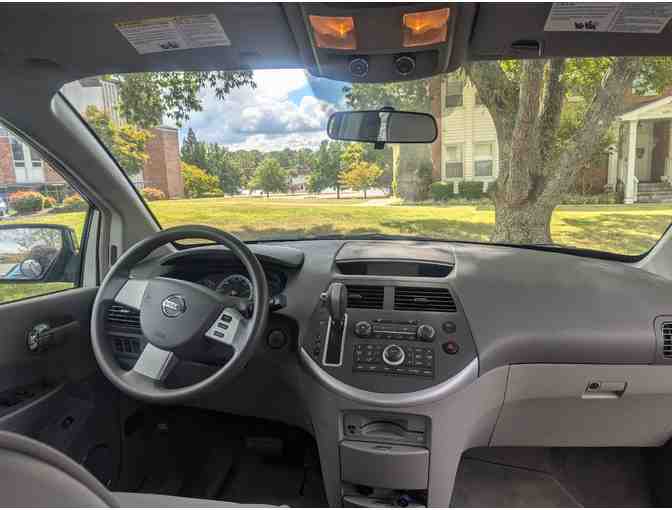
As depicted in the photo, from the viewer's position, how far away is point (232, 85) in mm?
2686

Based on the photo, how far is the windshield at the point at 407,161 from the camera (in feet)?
8.18

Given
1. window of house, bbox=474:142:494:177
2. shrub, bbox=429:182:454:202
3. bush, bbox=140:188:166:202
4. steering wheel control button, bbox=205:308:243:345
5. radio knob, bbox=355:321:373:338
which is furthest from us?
window of house, bbox=474:142:494:177

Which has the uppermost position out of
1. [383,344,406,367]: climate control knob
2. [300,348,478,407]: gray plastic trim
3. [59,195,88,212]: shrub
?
[59,195,88,212]: shrub

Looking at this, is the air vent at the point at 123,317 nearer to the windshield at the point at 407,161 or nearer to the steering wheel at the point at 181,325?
the steering wheel at the point at 181,325

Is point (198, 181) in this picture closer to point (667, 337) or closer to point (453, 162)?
point (453, 162)

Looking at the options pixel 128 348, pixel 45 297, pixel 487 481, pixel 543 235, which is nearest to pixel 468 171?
pixel 543 235

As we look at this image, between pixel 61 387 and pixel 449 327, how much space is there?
1.70m

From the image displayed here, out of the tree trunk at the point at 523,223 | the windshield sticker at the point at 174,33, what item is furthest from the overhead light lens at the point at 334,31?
the tree trunk at the point at 523,223

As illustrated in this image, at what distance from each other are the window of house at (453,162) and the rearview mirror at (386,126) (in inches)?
25.8

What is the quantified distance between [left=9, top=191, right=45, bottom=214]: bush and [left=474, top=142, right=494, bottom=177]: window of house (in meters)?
2.45

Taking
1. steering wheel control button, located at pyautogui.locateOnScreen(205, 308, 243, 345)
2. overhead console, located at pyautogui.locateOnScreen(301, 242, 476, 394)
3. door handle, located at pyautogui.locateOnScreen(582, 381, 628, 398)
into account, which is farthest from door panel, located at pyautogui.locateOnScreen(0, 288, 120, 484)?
door handle, located at pyautogui.locateOnScreen(582, 381, 628, 398)

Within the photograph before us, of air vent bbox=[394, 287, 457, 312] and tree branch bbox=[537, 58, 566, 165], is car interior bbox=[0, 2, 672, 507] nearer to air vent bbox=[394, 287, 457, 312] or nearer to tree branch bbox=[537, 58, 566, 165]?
air vent bbox=[394, 287, 457, 312]

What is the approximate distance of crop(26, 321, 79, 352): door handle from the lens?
6.29 feet

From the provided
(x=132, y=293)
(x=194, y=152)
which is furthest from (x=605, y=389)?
(x=194, y=152)
